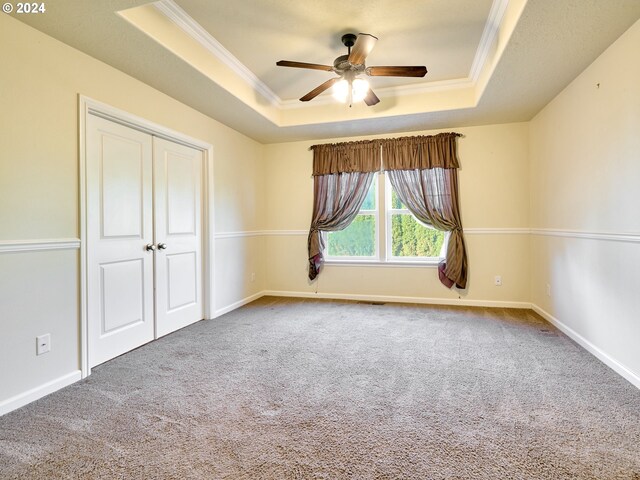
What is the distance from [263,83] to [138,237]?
2092 millimetres

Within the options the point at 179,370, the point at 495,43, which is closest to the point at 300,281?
the point at 179,370

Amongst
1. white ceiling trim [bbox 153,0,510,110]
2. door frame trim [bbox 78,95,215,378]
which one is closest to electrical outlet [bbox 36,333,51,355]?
door frame trim [bbox 78,95,215,378]

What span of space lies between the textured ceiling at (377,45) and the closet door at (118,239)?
2.08 feet

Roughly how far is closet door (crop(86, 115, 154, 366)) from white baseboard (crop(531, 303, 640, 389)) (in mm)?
3762

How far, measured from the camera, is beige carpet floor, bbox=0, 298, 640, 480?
4.79ft

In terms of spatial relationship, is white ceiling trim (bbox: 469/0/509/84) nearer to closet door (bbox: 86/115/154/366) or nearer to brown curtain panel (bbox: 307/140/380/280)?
brown curtain panel (bbox: 307/140/380/280)

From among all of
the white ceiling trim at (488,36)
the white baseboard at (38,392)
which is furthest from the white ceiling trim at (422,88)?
the white baseboard at (38,392)

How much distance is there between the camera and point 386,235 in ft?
15.3

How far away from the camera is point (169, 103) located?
3.19 metres

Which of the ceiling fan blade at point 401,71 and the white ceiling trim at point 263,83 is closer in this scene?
the white ceiling trim at point 263,83

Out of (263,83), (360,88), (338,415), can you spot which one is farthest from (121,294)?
(360,88)

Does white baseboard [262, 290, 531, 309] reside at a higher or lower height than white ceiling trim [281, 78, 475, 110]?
lower

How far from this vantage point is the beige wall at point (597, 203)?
87.1 inches

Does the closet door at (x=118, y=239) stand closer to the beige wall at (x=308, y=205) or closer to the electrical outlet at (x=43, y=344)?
the beige wall at (x=308, y=205)
